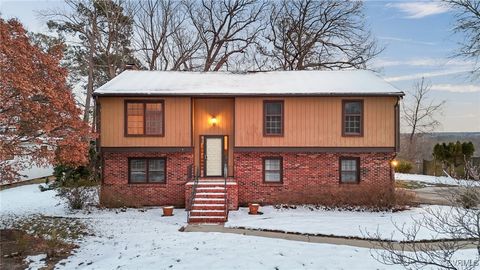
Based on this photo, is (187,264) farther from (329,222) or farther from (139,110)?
(139,110)

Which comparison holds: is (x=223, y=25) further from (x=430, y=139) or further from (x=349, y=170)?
(x=430, y=139)

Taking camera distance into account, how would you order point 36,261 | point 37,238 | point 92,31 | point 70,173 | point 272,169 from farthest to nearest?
point 92,31, point 70,173, point 272,169, point 37,238, point 36,261

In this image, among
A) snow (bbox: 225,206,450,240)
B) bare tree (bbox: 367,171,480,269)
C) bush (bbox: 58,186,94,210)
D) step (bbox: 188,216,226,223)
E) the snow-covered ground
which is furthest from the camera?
bush (bbox: 58,186,94,210)

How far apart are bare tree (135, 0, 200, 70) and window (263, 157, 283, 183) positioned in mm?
17147

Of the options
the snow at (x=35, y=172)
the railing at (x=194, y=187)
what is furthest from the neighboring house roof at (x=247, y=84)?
the snow at (x=35, y=172)

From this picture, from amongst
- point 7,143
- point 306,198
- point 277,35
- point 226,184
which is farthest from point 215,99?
point 277,35

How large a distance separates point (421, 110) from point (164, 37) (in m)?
29.3

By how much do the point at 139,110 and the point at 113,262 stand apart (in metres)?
8.95

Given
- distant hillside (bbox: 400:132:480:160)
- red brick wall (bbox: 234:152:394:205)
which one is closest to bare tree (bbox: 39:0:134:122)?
red brick wall (bbox: 234:152:394:205)

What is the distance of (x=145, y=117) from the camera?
1691cm

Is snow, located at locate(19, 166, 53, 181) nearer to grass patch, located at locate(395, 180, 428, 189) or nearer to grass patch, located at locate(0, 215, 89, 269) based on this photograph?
grass patch, located at locate(0, 215, 89, 269)

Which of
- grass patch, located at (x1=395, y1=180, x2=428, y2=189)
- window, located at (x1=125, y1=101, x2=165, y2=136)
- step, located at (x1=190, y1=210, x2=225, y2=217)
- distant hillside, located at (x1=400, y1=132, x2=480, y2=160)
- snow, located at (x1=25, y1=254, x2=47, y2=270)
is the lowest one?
snow, located at (x1=25, y1=254, x2=47, y2=270)

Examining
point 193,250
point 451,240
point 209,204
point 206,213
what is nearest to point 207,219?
point 206,213

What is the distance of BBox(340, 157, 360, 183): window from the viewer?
1697 cm
